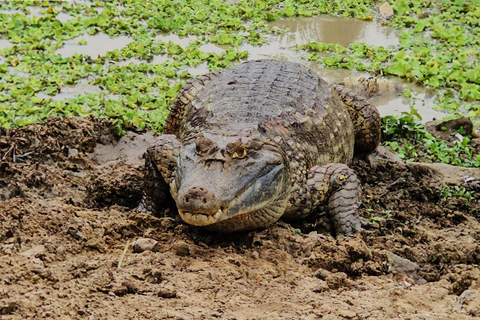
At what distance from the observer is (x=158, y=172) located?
5.03m

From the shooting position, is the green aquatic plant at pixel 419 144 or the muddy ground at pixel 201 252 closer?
the muddy ground at pixel 201 252

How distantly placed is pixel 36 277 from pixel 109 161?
2.43 metres

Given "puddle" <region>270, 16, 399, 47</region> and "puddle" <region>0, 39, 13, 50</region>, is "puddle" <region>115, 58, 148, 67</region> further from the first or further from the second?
"puddle" <region>270, 16, 399, 47</region>

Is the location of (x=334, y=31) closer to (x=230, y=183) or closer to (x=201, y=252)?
(x=230, y=183)

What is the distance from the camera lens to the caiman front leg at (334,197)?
4828 mm

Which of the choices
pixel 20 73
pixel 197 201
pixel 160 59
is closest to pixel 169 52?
pixel 160 59

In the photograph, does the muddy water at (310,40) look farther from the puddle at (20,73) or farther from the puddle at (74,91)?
the puddle at (20,73)

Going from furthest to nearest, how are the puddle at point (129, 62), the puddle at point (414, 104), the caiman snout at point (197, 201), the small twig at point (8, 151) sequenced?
1. the puddle at point (129, 62)
2. the puddle at point (414, 104)
3. the small twig at point (8, 151)
4. the caiman snout at point (197, 201)

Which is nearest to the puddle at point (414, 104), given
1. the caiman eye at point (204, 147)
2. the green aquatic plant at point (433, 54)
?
the green aquatic plant at point (433, 54)

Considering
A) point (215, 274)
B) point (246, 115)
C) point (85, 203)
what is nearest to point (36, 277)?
point (215, 274)

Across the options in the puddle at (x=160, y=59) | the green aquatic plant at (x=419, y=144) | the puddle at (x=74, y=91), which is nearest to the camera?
the green aquatic plant at (x=419, y=144)

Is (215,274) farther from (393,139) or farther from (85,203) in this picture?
(393,139)

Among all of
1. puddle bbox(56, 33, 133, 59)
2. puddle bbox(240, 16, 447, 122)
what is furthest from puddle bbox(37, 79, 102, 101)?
puddle bbox(240, 16, 447, 122)

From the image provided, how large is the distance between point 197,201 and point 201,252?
0.49 metres
